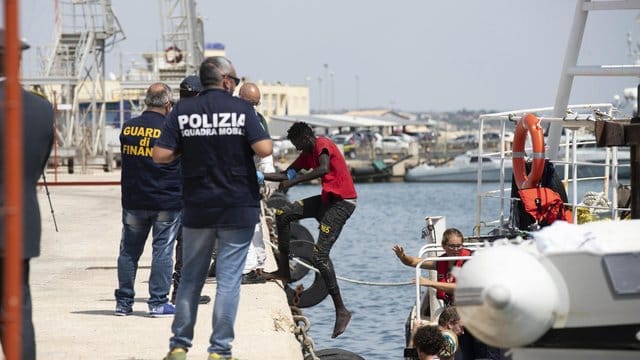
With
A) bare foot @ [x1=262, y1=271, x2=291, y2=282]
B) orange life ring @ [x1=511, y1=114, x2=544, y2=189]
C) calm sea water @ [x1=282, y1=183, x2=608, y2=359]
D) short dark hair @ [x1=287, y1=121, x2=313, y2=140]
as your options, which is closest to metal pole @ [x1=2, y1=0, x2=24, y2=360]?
short dark hair @ [x1=287, y1=121, x2=313, y2=140]

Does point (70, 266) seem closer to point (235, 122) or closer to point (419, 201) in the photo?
point (235, 122)

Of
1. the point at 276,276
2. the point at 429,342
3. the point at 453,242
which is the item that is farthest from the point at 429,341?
the point at 276,276

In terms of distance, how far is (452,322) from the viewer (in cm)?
942

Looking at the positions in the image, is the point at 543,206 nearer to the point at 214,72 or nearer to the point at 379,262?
the point at 214,72

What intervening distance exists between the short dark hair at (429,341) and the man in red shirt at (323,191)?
2507mm

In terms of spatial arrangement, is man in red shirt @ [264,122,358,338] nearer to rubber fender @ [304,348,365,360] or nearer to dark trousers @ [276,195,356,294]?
dark trousers @ [276,195,356,294]

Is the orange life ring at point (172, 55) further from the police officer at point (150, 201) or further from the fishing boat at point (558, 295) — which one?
the fishing boat at point (558, 295)

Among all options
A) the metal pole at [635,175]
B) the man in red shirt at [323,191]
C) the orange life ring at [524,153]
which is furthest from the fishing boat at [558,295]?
the man in red shirt at [323,191]

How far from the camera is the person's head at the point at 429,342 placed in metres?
8.96

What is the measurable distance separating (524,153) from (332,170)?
6.21 ft

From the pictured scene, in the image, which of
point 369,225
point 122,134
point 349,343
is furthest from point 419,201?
point 122,134

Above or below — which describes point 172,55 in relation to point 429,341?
above

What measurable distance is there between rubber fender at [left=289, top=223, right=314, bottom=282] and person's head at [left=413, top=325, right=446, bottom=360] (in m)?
4.72

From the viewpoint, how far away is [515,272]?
6.34 m
